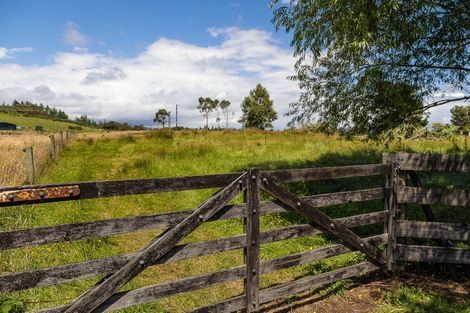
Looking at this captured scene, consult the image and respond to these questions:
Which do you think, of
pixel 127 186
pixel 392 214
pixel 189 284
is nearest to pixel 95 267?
pixel 127 186

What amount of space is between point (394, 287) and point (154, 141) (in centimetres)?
2232

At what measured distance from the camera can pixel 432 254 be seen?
566 cm

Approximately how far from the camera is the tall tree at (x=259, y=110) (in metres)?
73.2

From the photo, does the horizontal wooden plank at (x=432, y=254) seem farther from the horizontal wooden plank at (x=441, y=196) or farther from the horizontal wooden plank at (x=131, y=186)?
the horizontal wooden plank at (x=131, y=186)

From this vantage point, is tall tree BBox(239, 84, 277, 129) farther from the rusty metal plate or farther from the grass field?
the rusty metal plate

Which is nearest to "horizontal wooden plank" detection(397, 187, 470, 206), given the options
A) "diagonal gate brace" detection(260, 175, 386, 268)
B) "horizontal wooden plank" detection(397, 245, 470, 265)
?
"horizontal wooden plank" detection(397, 245, 470, 265)

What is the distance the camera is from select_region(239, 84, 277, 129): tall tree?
240ft

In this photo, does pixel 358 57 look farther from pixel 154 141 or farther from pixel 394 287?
pixel 154 141

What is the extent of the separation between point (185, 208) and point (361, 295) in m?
5.52

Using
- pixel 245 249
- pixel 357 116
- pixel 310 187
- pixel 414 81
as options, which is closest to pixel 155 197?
pixel 310 187

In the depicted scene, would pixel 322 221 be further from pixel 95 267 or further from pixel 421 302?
pixel 95 267

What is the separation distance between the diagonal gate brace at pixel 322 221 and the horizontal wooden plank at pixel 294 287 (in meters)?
0.26

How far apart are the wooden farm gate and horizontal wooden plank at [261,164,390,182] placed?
0.01 metres

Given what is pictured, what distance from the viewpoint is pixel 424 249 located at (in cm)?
568
